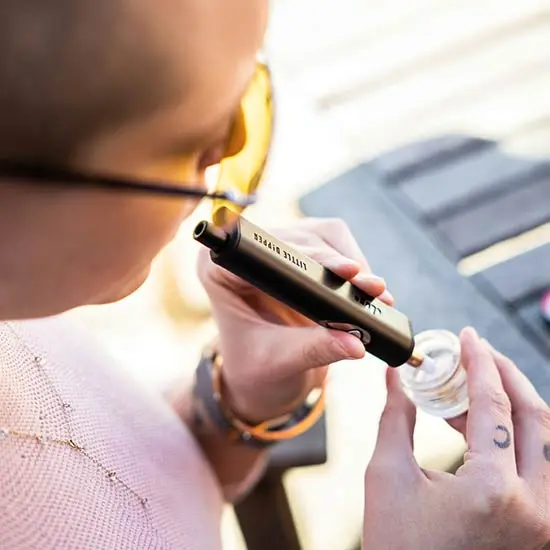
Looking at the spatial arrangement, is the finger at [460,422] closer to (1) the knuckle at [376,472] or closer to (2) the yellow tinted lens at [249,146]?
(1) the knuckle at [376,472]

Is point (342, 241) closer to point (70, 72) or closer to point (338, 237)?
point (338, 237)

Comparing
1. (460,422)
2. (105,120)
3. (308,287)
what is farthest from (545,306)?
(105,120)

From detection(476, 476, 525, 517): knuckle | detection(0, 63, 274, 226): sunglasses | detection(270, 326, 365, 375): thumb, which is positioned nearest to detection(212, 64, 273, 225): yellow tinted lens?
detection(0, 63, 274, 226): sunglasses

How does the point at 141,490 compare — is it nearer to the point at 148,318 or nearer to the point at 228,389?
the point at 228,389

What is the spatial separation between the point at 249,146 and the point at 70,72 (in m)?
0.15

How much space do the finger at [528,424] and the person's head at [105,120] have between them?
10.1 inches

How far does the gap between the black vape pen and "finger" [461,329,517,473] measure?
4 centimetres

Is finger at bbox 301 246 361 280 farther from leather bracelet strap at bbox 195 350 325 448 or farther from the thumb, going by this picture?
leather bracelet strap at bbox 195 350 325 448

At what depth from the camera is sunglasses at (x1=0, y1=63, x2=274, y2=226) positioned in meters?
0.36

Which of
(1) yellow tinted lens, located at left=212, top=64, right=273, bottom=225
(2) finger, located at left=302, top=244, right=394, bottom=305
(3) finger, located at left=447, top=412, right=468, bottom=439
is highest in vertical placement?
(1) yellow tinted lens, located at left=212, top=64, right=273, bottom=225

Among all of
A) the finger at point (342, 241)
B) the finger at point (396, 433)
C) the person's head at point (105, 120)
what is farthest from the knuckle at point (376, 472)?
the person's head at point (105, 120)

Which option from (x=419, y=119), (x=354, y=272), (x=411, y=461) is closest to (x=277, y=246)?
(x=354, y=272)

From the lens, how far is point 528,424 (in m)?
0.53

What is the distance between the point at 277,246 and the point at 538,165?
367mm
